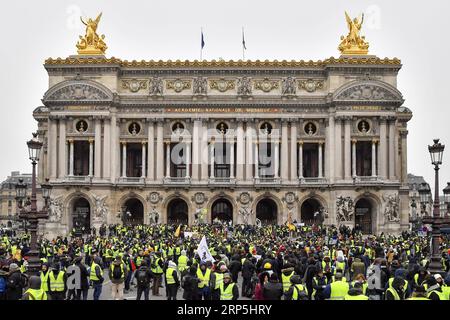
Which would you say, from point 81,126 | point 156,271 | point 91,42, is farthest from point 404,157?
point 156,271

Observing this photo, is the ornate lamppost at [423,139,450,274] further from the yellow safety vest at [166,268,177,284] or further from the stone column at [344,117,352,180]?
the stone column at [344,117,352,180]

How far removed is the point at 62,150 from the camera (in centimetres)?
8444

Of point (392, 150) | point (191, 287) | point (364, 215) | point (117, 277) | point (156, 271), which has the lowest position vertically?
point (156, 271)

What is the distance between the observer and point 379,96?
83.2m

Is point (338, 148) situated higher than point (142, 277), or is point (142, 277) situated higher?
point (338, 148)

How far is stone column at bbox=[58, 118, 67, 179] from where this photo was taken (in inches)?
3309

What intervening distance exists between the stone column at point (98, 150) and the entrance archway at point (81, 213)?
3.80 m

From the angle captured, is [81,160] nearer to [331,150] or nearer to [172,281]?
[331,150]

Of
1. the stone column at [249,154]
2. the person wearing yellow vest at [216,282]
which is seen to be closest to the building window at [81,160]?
the stone column at [249,154]

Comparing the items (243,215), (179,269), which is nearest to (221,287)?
(179,269)

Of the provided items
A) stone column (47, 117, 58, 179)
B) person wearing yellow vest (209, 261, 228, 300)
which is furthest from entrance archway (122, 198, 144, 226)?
person wearing yellow vest (209, 261, 228, 300)

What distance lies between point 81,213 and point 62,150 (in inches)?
295

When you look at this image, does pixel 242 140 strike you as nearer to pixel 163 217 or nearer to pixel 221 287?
pixel 163 217
